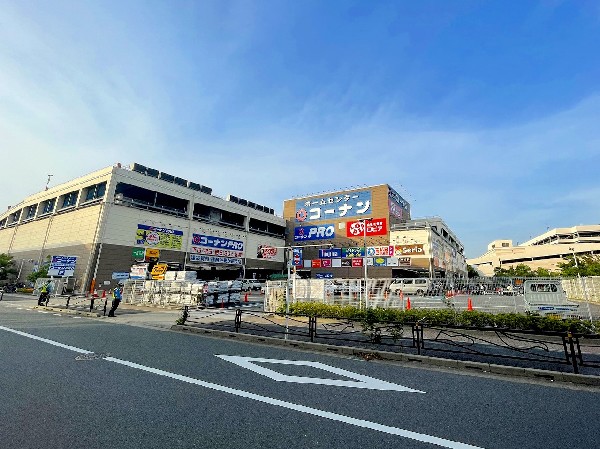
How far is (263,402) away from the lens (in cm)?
509

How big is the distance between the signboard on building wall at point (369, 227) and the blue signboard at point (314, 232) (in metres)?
3.37

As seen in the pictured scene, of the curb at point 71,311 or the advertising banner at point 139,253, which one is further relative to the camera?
the advertising banner at point 139,253

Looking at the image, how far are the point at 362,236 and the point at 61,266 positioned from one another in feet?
139

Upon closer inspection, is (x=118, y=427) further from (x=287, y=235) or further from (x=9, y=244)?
(x=9, y=244)

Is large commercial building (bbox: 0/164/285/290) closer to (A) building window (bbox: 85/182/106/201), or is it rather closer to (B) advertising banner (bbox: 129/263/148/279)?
(A) building window (bbox: 85/182/106/201)

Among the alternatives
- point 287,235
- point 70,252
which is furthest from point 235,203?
point 70,252

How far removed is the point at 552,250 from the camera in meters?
96.4

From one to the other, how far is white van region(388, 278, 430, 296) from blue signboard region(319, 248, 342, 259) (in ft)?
90.7

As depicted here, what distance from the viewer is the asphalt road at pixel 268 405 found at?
12.7 feet

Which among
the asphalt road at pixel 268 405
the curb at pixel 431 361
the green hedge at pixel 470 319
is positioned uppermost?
the green hedge at pixel 470 319

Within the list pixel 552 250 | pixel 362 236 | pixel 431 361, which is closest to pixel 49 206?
pixel 362 236

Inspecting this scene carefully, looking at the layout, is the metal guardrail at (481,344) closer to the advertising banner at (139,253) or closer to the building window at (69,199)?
the advertising banner at (139,253)

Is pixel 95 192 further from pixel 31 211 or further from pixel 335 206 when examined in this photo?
pixel 335 206

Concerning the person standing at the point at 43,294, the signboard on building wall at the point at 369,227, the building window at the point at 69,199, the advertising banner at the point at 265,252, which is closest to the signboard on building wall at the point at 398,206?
the signboard on building wall at the point at 369,227
